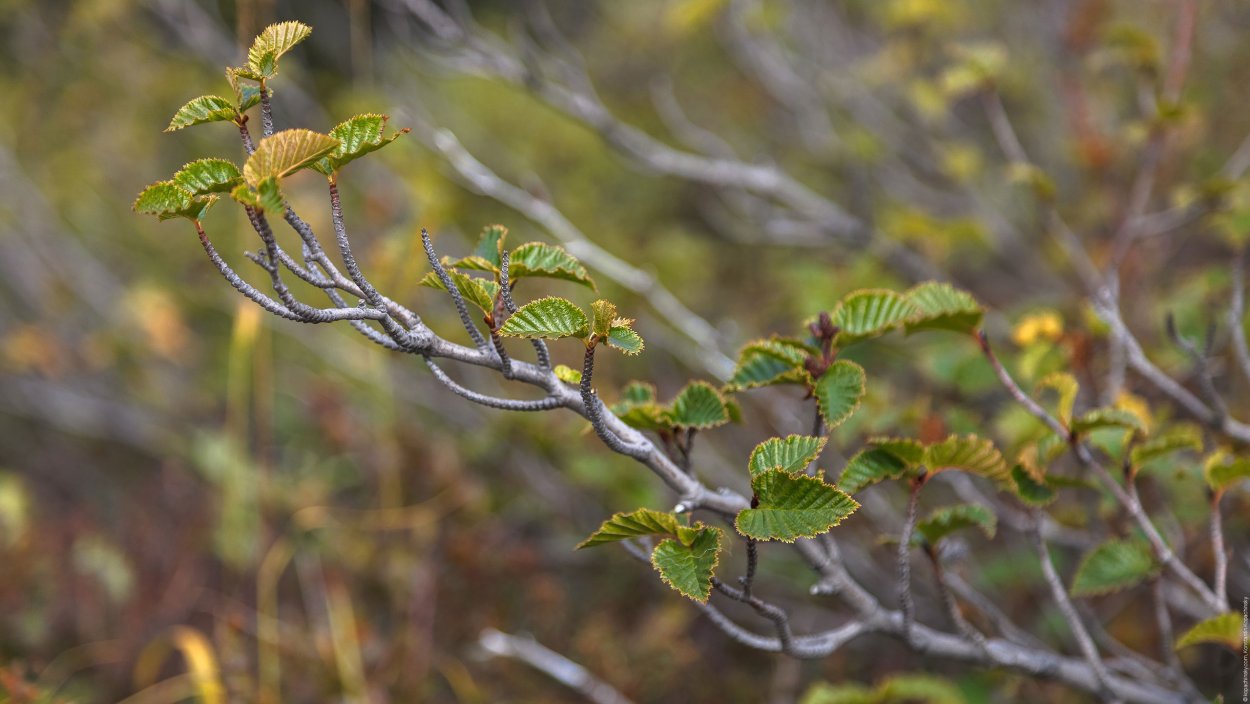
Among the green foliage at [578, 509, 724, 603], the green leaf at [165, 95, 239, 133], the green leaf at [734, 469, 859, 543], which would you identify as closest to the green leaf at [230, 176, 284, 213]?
the green leaf at [165, 95, 239, 133]

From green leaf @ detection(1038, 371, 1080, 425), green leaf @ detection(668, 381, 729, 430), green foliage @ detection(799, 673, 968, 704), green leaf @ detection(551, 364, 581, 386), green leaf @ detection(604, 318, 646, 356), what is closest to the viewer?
green leaf @ detection(604, 318, 646, 356)

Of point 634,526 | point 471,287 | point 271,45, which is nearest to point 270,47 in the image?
point 271,45

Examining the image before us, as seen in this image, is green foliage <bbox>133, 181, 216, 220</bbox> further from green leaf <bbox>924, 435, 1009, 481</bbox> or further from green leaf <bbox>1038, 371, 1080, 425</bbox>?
green leaf <bbox>1038, 371, 1080, 425</bbox>

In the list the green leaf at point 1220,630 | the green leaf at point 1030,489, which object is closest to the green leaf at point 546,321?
the green leaf at point 1030,489

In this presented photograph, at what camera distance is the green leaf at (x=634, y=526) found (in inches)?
40.6

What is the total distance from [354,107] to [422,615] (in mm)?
1906

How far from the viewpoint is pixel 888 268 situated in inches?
128

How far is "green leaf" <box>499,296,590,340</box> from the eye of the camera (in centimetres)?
96

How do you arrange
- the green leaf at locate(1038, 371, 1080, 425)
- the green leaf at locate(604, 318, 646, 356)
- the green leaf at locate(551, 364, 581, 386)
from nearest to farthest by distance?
the green leaf at locate(604, 318, 646, 356), the green leaf at locate(551, 364, 581, 386), the green leaf at locate(1038, 371, 1080, 425)

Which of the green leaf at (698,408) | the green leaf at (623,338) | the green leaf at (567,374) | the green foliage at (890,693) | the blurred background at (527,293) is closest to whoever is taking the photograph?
the green leaf at (623,338)

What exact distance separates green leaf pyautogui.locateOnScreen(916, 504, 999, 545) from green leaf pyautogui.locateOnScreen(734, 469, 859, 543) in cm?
29

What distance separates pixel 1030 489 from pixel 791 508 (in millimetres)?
498

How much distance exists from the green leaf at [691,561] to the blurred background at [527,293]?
830 mm

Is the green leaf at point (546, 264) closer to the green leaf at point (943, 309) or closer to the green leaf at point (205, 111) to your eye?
the green leaf at point (205, 111)
